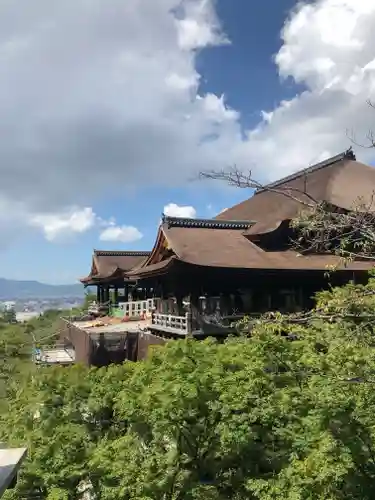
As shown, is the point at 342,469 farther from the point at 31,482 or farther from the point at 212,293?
the point at 212,293

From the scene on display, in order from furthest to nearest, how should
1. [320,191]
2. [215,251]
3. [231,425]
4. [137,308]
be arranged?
[137,308], [320,191], [215,251], [231,425]

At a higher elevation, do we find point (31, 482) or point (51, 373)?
point (51, 373)

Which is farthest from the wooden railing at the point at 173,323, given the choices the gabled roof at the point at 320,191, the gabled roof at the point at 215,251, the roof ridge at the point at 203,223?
the gabled roof at the point at 320,191

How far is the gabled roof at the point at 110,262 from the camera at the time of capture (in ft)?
103

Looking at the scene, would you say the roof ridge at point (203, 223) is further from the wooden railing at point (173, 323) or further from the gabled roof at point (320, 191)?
the wooden railing at point (173, 323)

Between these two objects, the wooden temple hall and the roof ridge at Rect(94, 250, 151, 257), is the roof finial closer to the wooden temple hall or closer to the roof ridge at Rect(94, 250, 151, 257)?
the wooden temple hall

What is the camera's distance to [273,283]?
1786 centimetres

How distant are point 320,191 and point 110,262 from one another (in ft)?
51.7

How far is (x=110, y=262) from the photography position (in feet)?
107

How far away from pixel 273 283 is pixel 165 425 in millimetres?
12385

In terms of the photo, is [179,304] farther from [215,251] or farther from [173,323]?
[215,251]

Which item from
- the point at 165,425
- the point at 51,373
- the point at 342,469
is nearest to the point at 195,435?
the point at 165,425

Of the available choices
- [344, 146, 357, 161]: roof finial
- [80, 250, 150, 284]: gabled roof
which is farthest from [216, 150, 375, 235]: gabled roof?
[80, 250, 150, 284]: gabled roof

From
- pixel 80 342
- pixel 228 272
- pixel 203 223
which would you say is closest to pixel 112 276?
pixel 80 342
